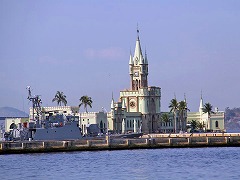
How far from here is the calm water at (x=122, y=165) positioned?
61.7 metres

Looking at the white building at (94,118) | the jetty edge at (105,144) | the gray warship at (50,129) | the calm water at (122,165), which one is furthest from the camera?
the white building at (94,118)

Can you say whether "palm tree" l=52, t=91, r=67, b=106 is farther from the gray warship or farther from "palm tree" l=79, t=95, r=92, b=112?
the gray warship

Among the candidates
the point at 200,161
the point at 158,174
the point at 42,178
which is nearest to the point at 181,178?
the point at 158,174

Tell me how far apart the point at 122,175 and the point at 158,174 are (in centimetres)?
285

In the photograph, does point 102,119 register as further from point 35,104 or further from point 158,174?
point 158,174

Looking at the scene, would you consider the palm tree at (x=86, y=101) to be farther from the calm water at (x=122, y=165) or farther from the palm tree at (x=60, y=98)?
the calm water at (x=122, y=165)

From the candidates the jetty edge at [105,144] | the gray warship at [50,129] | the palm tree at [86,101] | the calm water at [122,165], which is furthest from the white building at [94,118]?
the calm water at [122,165]

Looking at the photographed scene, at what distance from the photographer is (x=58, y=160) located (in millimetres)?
81062

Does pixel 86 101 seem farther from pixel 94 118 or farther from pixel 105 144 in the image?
pixel 105 144

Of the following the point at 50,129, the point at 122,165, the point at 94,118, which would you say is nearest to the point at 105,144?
the point at 50,129

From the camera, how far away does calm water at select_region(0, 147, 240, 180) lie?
61.7 meters

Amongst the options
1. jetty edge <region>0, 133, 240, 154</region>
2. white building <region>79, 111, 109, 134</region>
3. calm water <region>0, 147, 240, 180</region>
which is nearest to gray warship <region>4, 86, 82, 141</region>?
jetty edge <region>0, 133, 240, 154</region>

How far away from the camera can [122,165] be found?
7206 centimetres

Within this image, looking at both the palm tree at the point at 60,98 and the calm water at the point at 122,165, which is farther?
the palm tree at the point at 60,98
